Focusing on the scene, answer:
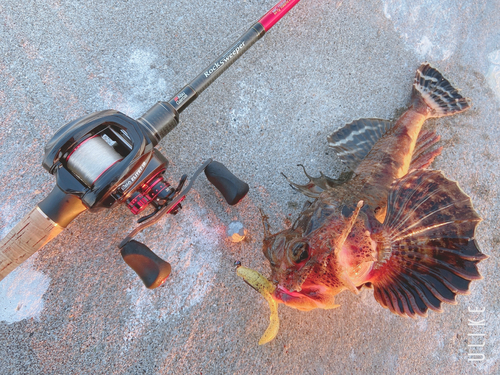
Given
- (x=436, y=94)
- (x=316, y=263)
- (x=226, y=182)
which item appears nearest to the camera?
(x=316, y=263)

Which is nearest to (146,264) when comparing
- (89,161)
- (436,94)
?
(89,161)

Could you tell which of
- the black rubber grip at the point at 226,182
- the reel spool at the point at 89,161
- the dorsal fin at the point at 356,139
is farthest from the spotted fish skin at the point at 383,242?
the reel spool at the point at 89,161

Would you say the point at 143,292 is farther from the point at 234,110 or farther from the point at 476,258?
the point at 476,258

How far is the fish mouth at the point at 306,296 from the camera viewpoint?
173 centimetres

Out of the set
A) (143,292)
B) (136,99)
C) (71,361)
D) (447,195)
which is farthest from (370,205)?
(71,361)

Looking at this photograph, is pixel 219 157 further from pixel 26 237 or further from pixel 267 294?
pixel 26 237

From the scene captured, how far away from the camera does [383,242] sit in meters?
1.98

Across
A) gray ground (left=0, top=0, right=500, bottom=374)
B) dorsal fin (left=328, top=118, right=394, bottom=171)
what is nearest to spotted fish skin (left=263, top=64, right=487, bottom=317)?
dorsal fin (left=328, top=118, right=394, bottom=171)

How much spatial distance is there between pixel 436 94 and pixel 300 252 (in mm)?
2042

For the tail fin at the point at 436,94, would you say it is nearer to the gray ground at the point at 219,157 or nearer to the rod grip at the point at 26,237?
the gray ground at the point at 219,157

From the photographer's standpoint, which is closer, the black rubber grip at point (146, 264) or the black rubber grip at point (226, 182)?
the black rubber grip at point (146, 264)

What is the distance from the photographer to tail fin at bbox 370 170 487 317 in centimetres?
199

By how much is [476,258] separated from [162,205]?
1.87 metres

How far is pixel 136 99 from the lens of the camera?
2568 millimetres
